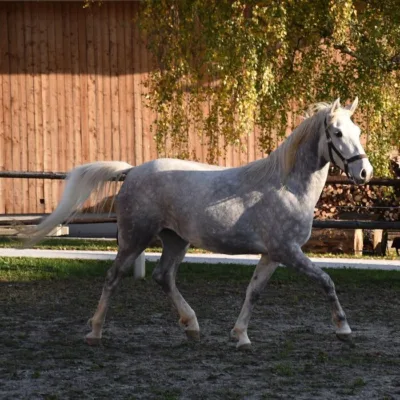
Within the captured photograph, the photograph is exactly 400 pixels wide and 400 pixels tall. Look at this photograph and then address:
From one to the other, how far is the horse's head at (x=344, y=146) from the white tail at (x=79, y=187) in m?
1.66

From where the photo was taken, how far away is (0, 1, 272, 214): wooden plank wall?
17906mm

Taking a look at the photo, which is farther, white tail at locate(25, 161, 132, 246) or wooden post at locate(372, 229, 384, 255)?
wooden post at locate(372, 229, 384, 255)

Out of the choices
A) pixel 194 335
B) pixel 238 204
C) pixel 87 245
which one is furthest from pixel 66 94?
pixel 238 204

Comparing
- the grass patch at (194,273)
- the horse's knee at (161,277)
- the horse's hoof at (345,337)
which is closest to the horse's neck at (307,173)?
the horse's hoof at (345,337)

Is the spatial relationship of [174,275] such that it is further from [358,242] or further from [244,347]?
[358,242]

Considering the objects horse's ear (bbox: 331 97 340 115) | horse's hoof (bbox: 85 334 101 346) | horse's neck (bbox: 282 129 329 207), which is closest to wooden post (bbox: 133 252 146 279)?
horse's hoof (bbox: 85 334 101 346)

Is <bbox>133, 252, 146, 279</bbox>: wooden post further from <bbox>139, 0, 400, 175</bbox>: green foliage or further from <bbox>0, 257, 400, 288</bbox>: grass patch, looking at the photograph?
<bbox>139, 0, 400, 175</bbox>: green foliage

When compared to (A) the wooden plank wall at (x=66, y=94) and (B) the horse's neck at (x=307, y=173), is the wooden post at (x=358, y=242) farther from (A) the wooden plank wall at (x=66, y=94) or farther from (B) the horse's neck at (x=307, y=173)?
(B) the horse's neck at (x=307, y=173)

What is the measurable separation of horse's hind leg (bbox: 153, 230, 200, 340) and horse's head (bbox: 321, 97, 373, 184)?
144 centimetres

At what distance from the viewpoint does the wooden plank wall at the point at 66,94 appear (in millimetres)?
17906

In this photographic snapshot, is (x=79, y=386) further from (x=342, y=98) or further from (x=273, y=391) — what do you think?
(x=342, y=98)

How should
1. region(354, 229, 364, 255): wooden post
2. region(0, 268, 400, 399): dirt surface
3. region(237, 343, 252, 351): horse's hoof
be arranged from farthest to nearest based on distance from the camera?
1. region(354, 229, 364, 255): wooden post
2. region(237, 343, 252, 351): horse's hoof
3. region(0, 268, 400, 399): dirt surface

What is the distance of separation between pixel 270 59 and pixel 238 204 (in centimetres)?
564

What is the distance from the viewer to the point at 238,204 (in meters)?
7.17
